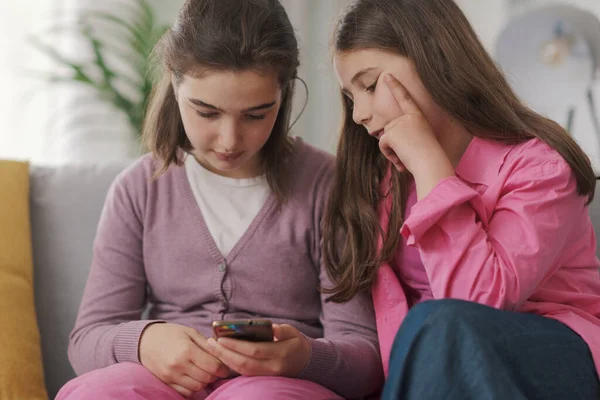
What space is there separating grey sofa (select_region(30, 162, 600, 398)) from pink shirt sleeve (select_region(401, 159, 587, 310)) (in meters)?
0.77

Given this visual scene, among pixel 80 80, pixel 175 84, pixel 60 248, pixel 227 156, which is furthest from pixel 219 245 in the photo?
pixel 80 80

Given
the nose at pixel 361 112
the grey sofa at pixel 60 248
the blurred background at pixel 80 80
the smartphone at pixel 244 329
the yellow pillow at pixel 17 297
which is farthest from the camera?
the blurred background at pixel 80 80

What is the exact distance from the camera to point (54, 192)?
1.77 m

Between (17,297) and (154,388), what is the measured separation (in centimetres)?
47

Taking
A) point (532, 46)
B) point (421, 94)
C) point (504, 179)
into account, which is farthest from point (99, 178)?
point (532, 46)

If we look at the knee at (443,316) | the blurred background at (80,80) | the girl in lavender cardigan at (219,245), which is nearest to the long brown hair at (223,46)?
the girl in lavender cardigan at (219,245)

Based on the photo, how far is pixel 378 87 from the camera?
4.54ft

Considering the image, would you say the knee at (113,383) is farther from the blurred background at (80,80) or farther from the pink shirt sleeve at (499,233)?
the blurred background at (80,80)

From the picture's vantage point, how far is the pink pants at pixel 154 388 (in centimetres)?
123

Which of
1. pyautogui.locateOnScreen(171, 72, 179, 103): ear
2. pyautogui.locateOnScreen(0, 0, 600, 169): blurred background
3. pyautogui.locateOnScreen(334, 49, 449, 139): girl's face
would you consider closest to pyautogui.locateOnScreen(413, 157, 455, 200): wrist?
Answer: pyautogui.locateOnScreen(334, 49, 449, 139): girl's face

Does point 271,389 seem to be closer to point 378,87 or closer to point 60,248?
point 378,87

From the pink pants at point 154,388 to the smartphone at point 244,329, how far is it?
0.08m

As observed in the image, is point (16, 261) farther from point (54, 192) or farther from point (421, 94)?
point (421, 94)

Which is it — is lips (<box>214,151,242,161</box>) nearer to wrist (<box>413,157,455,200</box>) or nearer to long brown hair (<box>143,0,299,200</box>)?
long brown hair (<box>143,0,299,200</box>)
